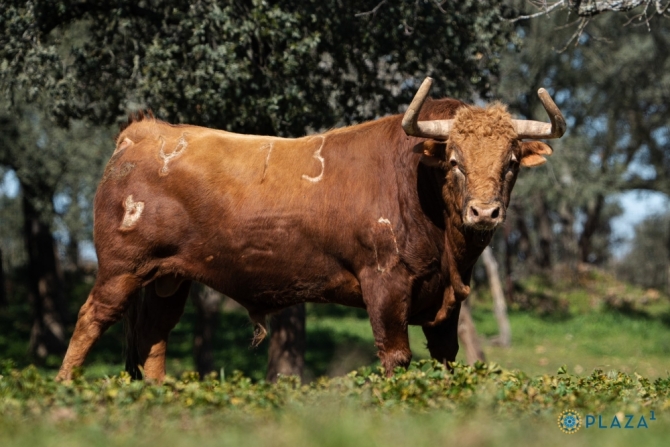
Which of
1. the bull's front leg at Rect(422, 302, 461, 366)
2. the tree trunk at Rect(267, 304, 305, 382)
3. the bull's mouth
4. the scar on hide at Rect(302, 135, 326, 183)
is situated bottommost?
the tree trunk at Rect(267, 304, 305, 382)

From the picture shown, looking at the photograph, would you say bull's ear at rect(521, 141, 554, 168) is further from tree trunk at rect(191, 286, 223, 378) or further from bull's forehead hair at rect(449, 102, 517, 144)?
tree trunk at rect(191, 286, 223, 378)

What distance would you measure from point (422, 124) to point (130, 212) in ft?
9.25

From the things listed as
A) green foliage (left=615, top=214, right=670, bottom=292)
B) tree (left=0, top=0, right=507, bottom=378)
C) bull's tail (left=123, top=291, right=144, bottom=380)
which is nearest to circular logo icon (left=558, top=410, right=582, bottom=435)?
bull's tail (left=123, top=291, right=144, bottom=380)

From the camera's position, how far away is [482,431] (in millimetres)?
4164

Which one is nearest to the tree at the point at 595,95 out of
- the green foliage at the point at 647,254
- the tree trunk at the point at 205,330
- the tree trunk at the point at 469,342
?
the tree trunk at the point at 469,342

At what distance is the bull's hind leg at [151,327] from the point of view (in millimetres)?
8727

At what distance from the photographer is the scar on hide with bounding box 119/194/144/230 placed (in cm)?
818

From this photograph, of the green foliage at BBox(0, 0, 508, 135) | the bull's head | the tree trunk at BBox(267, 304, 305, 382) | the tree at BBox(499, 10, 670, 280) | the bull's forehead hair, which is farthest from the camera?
the tree at BBox(499, 10, 670, 280)

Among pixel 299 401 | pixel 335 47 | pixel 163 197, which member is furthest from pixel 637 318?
pixel 299 401

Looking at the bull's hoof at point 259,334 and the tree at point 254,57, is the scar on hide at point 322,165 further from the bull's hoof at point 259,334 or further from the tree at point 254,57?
the tree at point 254,57

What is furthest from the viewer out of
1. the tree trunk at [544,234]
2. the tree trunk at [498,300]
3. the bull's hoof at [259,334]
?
the tree trunk at [544,234]

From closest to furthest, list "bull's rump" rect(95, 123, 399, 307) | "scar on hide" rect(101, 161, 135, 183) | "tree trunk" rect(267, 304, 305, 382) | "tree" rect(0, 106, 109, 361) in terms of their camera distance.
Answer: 1. "bull's rump" rect(95, 123, 399, 307)
2. "scar on hide" rect(101, 161, 135, 183)
3. "tree trunk" rect(267, 304, 305, 382)
4. "tree" rect(0, 106, 109, 361)

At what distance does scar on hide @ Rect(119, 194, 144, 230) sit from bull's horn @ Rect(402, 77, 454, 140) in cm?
258

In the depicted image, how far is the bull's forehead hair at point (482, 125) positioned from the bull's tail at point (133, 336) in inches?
141
